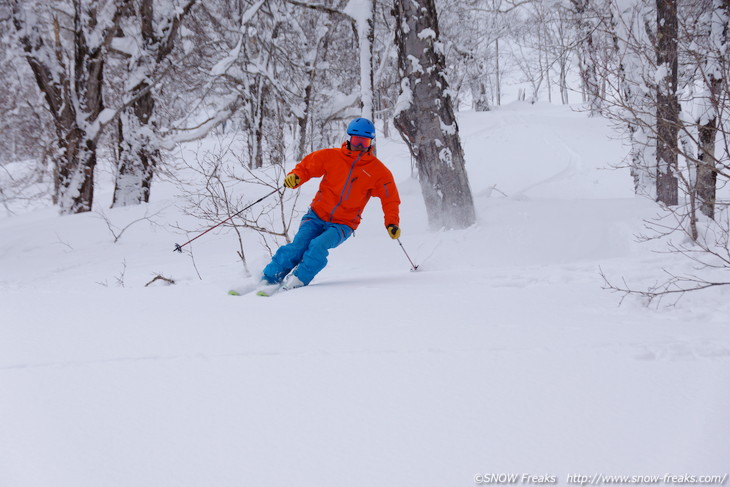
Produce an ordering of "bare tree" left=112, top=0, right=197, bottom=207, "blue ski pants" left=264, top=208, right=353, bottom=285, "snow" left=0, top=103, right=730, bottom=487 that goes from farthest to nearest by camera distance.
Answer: "bare tree" left=112, top=0, right=197, bottom=207
"blue ski pants" left=264, top=208, right=353, bottom=285
"snow" left=0, top=103, right=730, bottom=487

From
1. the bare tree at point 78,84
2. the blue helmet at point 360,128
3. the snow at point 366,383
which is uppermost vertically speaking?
the bare tree at point 78,84

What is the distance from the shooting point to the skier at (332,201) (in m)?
4.11

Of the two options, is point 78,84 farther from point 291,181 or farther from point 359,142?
point 359,142

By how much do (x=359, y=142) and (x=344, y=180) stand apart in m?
0.35

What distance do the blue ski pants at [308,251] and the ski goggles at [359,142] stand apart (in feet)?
2.29

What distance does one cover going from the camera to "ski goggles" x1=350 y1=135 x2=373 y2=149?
4234 mm

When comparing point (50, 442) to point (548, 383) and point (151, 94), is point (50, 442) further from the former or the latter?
point (151, 94)

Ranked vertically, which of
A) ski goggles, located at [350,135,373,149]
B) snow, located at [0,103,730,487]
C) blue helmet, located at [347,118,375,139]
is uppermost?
blue helmet, located at [347,118,375,139]

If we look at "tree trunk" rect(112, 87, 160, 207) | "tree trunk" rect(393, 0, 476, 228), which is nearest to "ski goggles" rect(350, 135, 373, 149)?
"tree trunk" rect(393, 0, 476, 228)

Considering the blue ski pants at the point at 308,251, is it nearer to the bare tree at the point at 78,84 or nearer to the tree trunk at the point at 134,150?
the bare tree at the point at 78,84

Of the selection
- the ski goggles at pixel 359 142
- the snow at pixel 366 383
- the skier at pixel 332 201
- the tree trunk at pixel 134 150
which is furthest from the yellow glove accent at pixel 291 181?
the tree trunk at pixel 134 150

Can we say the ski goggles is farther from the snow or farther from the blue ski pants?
the snow

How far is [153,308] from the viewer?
2.97m

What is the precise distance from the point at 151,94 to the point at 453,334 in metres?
10.3
